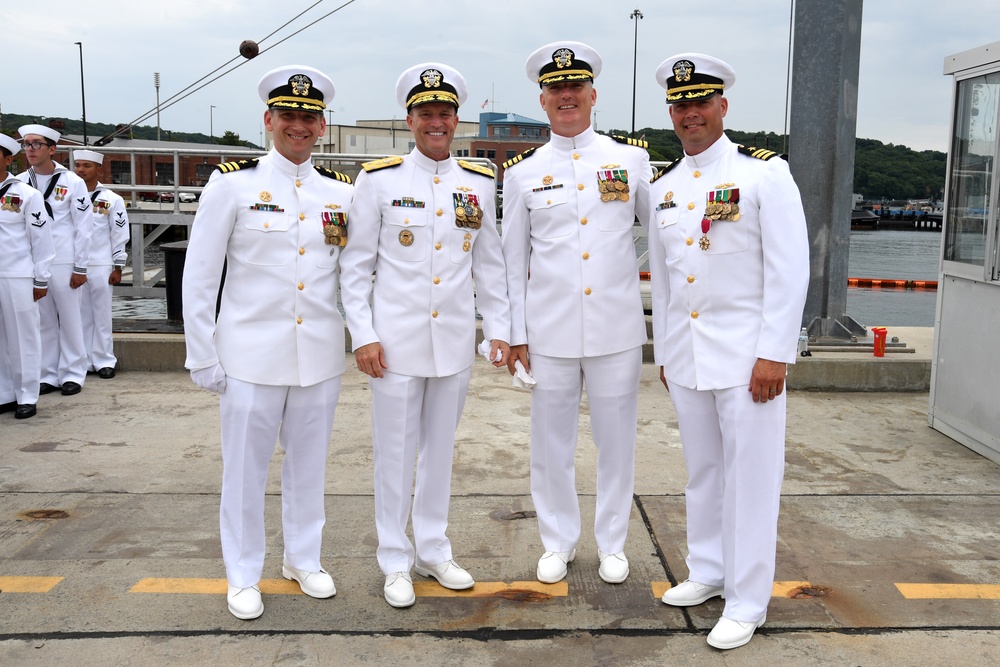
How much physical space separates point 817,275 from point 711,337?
461 cm

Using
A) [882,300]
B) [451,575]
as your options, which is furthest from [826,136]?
[882,300]

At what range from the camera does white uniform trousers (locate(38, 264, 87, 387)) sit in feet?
21.9

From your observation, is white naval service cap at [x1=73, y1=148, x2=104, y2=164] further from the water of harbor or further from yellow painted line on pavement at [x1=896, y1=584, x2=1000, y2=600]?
yellow painted line on pavement at [x1=896, y1=584, x2=1000, y2=600]

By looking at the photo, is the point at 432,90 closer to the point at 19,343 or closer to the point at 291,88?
the point at 291,88

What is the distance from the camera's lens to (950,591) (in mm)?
3348

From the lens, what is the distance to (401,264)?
3293mm

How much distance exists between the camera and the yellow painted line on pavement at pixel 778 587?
3340 millimetres

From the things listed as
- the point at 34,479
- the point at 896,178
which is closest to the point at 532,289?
the point at 34,479

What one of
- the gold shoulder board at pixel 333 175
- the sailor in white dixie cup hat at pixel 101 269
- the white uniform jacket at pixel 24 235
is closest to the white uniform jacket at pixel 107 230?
the sailor in white dixie cup hat at pixel 101 269

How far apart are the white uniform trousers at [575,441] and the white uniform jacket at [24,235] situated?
163 inches

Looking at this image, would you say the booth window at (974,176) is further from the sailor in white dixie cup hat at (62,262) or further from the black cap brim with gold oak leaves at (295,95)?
the sailor in white dixie cup hat at (62,262)

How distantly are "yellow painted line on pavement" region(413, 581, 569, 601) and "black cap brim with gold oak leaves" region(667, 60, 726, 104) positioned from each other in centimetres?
184

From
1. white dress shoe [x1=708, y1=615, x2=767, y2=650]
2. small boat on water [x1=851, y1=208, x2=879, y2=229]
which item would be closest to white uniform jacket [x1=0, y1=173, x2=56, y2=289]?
white dress shoe [x1=708, y1=615, x2=767, y2=650]

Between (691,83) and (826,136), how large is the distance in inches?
178
